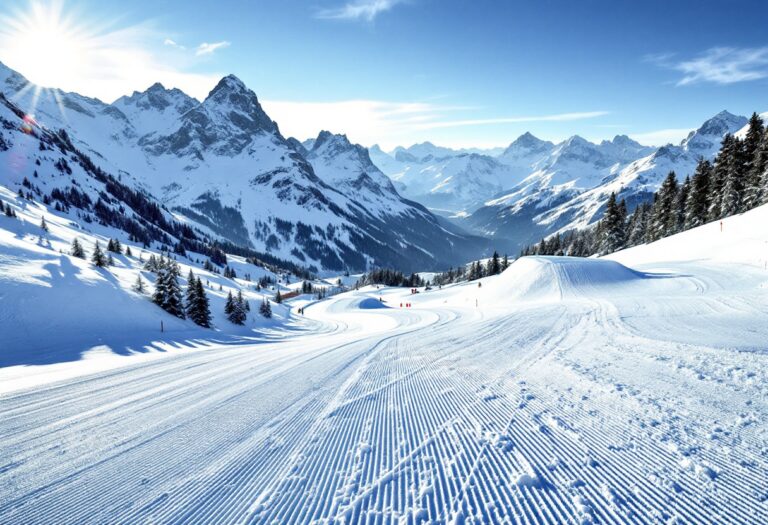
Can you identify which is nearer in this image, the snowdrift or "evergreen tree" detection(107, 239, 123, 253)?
the snowdrift

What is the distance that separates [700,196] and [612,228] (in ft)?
45.6

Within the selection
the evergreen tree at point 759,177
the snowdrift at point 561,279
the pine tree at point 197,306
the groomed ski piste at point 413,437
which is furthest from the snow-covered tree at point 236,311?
the evergreen tree at point 759,177

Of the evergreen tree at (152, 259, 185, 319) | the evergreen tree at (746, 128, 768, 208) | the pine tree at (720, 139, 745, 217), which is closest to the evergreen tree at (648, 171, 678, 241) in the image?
the pine tree at (720, 139, 745, 217)

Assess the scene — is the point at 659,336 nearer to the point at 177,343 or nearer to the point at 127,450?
the point at 127,450

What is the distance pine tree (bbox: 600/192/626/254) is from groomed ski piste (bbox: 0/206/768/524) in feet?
189

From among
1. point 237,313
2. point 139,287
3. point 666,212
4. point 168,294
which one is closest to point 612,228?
point 666,212

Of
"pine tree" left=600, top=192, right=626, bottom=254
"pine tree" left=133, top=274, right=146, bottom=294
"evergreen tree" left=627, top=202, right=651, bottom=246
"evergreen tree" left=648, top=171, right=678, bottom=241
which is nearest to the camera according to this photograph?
"pine tree" left=133, top=274, right=146, bottom=294

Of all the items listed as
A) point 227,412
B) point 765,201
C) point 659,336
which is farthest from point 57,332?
point 765,201

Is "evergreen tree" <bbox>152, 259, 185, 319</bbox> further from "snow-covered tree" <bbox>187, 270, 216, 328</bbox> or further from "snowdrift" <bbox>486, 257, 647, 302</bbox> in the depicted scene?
"snowdrift" <bbox>486, 257, 647, 302</bbox>

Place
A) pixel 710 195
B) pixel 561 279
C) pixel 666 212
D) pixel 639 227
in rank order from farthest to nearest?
pixel 639 227 < pixel 666 212 < pixel 710 195 < pixel 561 279

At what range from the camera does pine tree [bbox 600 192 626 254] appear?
193 feet

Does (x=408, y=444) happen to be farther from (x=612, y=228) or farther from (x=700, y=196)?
(x=612, y=228)

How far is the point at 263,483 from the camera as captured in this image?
4008mm

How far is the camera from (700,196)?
47.0m
